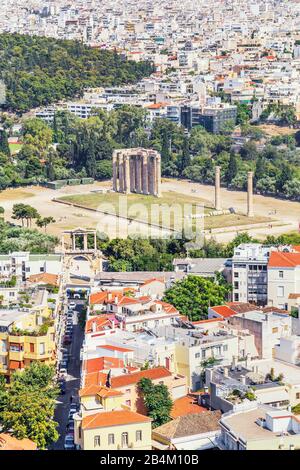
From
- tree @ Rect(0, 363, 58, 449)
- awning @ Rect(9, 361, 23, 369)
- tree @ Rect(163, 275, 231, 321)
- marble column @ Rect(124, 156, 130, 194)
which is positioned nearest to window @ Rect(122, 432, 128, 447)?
tree @ Rect(0, 363, 58, 449)

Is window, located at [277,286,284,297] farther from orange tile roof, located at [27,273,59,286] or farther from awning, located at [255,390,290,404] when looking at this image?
awning, located at [255,390,290,404]

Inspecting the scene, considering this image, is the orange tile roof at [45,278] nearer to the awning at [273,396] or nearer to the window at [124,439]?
the awning at [273,396]

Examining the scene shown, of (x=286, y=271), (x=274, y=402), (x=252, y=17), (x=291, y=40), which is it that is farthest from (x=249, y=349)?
(x=252, y=17)

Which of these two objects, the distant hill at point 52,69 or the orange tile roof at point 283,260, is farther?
the distant hill at point 52,69

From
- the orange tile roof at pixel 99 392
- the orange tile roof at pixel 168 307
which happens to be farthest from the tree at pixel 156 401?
the orange tile roof at pixel 168 307

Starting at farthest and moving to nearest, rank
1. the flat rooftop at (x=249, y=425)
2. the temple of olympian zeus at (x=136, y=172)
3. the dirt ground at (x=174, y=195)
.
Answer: the temple of olympian zeus at (x=136, y=172), the dirt ground at (x=174, y=195), the flat rooftop at (x=249, y=425)
